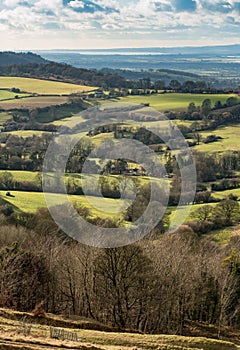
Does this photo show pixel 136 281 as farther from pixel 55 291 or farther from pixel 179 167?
pixel 179 167

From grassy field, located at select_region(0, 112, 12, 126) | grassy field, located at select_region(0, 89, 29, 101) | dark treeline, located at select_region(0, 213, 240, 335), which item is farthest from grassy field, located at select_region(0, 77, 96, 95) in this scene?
dark treeline, located at select_region(0, 213, 240, 335)

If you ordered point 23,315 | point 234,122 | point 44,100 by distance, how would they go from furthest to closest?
point 44,100 → point 234,122 → point 23,315

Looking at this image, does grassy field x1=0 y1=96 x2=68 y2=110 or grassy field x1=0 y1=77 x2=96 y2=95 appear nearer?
grassy field x1=0 y1=96 x2=68 y2=110

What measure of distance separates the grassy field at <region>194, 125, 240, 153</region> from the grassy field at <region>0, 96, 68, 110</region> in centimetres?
4066

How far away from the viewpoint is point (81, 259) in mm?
28859

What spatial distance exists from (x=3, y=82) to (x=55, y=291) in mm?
130416

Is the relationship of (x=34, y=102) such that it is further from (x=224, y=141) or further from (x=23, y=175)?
(x=23, y=175)

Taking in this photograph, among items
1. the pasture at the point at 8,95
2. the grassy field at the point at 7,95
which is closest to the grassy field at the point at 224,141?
the pasture at the point at 8,95

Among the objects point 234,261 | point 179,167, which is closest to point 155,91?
point 179,167

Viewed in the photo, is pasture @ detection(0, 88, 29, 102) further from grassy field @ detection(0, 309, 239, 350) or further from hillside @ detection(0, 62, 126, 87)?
grassy field @ detection(0, 309, 239, 350)

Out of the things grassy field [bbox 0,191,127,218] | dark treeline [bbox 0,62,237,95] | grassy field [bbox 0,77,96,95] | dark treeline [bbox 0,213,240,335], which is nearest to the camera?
dark treeline [bbox 0,213,240,335]

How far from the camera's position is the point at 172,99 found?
411 ft

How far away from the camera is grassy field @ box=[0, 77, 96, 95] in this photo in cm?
14275

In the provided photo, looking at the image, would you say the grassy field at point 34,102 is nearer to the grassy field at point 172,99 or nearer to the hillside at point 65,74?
the grassy field at point 172,99
